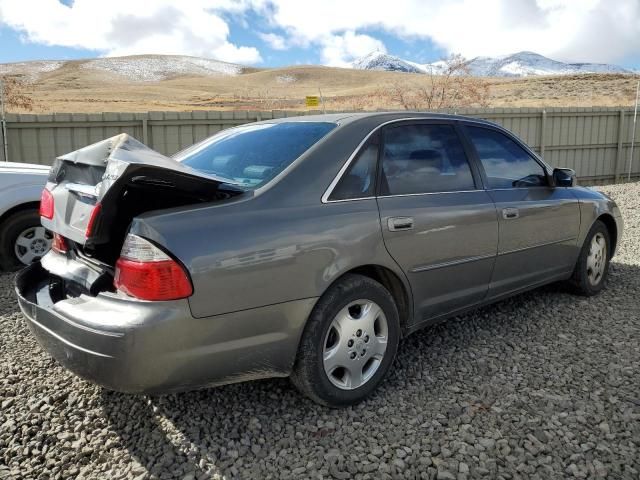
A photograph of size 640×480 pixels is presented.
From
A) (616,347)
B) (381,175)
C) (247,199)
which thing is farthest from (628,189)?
(247,199)

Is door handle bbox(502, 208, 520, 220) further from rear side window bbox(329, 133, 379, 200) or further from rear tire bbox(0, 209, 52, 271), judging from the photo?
rear tire bbox(0, 209, 52, 271)

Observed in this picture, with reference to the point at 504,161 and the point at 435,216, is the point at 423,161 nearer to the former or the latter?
the point at 435,216

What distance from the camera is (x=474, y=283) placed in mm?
3559

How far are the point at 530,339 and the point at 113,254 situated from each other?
9.16ft

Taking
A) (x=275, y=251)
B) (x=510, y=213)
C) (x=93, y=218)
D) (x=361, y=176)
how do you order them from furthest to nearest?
(x=510, y=213) < (x=361, y=176) < (x=275, y=251) < (x=93, y=218)

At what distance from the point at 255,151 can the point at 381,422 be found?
163 centimetres

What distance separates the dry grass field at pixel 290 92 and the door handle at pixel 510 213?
25.7 metres

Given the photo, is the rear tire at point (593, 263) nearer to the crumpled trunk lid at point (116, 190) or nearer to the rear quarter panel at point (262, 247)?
the rear quarter panel at point (262, 247)

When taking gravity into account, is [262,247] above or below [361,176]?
below

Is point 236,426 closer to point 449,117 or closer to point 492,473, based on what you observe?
point 492,473

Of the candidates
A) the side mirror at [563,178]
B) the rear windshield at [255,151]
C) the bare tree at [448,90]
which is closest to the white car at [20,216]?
the rear windshield at [255,151]

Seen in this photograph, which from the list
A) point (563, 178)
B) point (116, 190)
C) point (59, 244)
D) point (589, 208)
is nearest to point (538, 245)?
point (563, 178)

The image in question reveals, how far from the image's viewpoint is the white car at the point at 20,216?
534cm

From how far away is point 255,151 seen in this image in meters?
3.20
